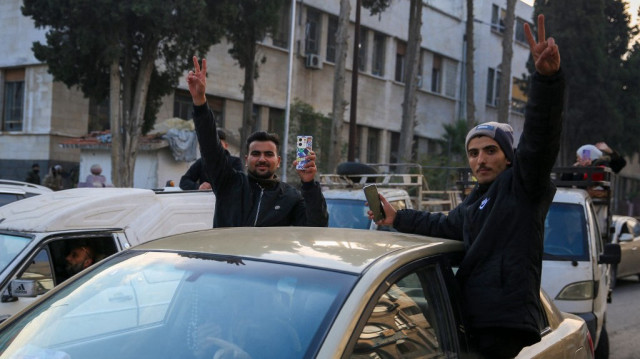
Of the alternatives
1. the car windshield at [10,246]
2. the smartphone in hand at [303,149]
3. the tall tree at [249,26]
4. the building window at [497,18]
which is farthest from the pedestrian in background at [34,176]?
the building window at [497,18]

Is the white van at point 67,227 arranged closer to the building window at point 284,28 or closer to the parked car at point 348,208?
the parked car at point 348,208

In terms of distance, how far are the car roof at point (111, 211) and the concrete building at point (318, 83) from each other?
15183 millimetres

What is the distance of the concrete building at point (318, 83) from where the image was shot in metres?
22.5

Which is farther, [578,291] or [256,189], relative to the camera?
[578,291]

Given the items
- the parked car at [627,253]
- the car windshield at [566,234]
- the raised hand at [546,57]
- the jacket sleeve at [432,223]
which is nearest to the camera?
the raised hand at [546,57]

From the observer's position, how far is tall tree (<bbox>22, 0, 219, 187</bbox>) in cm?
1677

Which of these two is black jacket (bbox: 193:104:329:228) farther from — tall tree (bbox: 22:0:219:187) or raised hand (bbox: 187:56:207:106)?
tall tree (bbox: 22:0:219:187)

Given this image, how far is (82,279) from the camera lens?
3.18 meters

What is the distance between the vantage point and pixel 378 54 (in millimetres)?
34219

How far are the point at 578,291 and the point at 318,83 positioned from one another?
945 inches

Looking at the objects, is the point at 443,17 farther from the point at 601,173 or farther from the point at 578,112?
the point at 601,173

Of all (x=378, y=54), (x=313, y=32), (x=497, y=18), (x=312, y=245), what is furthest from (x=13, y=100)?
(x=497, y=18)

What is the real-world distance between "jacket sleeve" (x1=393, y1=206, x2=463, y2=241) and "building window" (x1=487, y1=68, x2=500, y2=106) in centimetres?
3876

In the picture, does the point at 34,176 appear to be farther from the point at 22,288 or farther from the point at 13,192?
the point at 22,288
